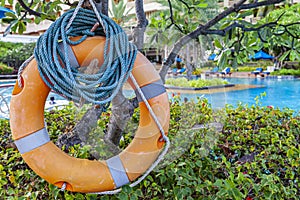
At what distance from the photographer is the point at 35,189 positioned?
4.45 ft

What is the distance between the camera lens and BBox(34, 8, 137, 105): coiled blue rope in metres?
1.01

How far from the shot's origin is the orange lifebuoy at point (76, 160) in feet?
3.39

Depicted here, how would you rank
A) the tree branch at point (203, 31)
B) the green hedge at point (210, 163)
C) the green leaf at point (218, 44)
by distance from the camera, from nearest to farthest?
the green hedge at point (210, 163), the tree branch at point (203, 31), the green leaf at point (218, 44)

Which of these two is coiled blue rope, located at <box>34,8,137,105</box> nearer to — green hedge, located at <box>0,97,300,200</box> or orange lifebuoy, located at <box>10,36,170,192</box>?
orange lifebuoy, located at <box>10,36,170,192</box>

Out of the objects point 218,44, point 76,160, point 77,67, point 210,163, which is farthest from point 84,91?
point 218,44

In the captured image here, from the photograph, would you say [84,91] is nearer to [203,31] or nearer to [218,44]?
[203,31]

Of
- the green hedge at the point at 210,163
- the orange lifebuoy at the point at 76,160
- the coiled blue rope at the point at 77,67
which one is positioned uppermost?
the coiled blue rope at the point at 77,67

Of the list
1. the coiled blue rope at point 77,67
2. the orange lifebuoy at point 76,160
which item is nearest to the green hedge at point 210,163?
the orange lifebuoy at point 76,160

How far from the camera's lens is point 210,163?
152 centimetres

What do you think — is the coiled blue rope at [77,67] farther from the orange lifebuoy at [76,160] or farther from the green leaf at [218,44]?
the green leaf at [218,44]

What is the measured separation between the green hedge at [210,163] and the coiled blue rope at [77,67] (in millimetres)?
393

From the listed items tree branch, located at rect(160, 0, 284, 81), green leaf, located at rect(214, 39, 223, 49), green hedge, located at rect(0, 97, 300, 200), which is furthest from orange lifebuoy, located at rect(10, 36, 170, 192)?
green leaf, located at rect(214, 39, 223, 49)

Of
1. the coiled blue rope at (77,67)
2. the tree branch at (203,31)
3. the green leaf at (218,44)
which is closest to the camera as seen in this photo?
the coiled blue rope at (77,67)

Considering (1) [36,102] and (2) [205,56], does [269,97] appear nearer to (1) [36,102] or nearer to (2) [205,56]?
(2) [205,56]
